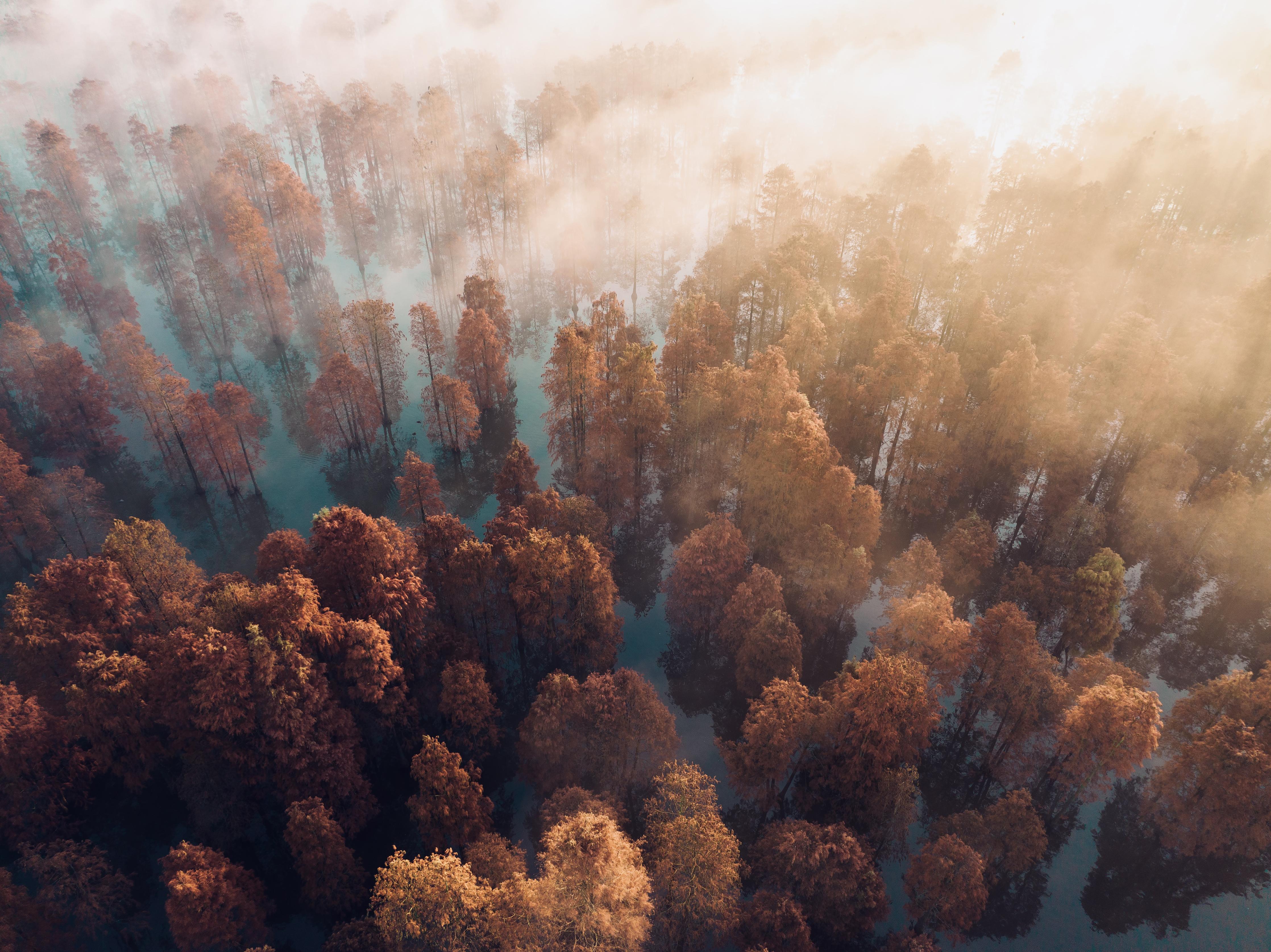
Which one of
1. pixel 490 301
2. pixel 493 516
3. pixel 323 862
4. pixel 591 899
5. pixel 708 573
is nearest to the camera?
pixel 591 899

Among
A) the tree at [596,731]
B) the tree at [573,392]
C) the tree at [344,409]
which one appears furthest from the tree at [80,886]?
the tree at [344,409]

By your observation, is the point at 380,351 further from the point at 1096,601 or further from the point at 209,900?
the point at 1096,601

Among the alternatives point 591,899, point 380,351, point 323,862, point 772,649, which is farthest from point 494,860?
point 380,351

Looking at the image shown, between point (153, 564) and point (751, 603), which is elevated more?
point (153, 564)

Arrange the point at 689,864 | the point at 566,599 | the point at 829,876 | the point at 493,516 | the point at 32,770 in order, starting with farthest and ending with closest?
1. the point at 493,516
2. the point at 566,599
3. the point at 32,770
4. the point at 829,876
5. the point at 689,864

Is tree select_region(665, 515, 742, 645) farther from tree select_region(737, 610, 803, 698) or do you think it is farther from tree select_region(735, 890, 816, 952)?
tree select_region(735, 890, 816, 952)

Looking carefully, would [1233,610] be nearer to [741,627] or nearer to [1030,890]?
[1030,890]
